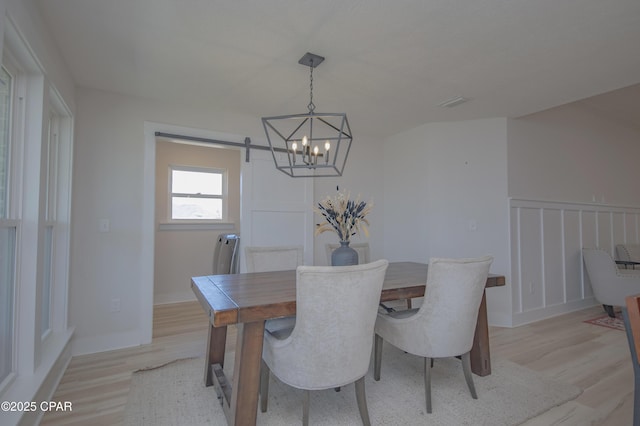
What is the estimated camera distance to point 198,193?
4.63m

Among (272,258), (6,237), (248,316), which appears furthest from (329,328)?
(6,237)

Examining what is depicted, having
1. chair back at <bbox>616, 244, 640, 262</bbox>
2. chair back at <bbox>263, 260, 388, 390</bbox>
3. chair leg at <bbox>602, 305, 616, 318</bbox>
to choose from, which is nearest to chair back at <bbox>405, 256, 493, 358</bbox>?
chair back at <bbox>263, 260, 388, 390</bbox>

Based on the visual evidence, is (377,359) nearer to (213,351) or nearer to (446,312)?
(446,312)

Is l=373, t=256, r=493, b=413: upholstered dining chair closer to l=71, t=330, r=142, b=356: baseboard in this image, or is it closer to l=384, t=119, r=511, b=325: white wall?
l=384, t=119, r=511, b=325: white wall

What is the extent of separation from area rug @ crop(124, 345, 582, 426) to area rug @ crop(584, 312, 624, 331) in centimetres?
189

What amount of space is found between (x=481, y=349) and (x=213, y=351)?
1.97m

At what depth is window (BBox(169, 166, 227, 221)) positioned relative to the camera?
449 centimetres

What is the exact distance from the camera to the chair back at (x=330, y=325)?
4.66 feet

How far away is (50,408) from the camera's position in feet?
6.15

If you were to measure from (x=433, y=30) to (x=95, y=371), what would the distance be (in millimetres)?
3428

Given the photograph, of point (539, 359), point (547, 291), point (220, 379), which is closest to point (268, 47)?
point (220, 379)

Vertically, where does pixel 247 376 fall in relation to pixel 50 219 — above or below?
below

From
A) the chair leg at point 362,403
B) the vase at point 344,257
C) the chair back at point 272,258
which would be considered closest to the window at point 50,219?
the chair back at point 272,258

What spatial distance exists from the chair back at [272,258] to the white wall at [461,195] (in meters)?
1.84
